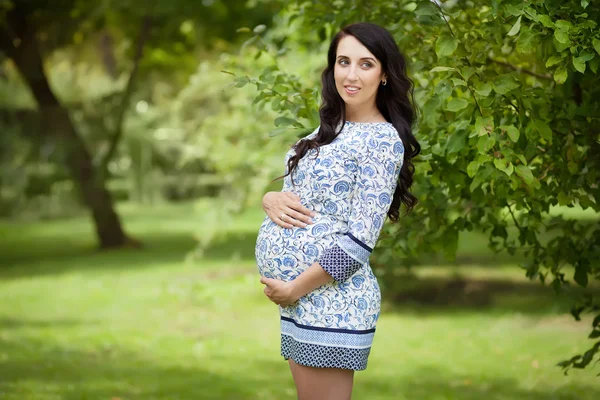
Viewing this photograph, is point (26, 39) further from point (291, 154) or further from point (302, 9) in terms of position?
point (291, 154)

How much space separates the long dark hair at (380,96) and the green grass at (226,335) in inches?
148

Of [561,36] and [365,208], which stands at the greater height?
[561,36]

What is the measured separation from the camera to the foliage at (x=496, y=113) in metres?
3.21

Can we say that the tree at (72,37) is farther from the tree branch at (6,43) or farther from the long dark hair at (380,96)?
the long dark hair at (380,96)

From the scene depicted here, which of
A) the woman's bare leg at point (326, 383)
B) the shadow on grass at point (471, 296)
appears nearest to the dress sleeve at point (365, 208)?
the woman's bare leg at point (326, 383)

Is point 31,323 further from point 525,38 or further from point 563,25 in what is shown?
point 563,25

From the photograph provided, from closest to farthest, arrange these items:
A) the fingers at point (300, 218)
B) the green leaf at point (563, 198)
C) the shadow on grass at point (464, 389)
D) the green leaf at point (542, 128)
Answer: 1. the fingers at point (300, 218)
2. the green leaf at point (542, 128)
3. the green leaf at point (563, 198)
4. the shadow on grass at point (464, 389)

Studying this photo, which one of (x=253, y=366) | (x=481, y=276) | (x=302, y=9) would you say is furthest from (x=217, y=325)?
(x=302, y=9)

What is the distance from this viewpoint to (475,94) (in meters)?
3.38

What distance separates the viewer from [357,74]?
2.90m

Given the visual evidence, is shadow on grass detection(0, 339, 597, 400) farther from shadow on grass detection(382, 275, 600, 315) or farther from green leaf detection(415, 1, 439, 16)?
green leaf detection(415, 1, 439, 16)

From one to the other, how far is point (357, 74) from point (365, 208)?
466mm

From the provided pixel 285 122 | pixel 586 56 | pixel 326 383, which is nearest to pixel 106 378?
pixel 285 122

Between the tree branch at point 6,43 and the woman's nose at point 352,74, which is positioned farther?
the tree branch at point 6,43
